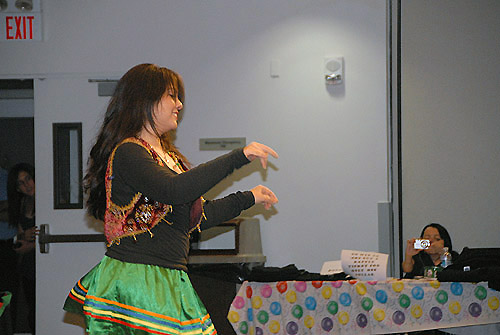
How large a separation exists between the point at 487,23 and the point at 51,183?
327 centimetres

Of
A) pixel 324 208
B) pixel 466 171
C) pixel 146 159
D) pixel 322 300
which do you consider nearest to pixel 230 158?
pixel 146 159

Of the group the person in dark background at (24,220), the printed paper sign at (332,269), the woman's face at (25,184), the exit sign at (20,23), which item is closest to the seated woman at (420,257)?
the printed paper sign at (332,269)

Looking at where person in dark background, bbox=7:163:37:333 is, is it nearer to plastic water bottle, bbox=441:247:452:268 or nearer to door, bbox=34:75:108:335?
door, bbox=34:75:108:335

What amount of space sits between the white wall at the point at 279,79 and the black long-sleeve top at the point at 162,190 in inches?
104

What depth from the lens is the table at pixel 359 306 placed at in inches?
115

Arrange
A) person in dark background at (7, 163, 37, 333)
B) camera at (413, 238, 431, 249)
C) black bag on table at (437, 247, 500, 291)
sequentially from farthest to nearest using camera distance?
person in dark background at (7, 163, 37, 333), camera at (413, 238, 431, 249), black bag on table at (437, 247, 500, 291)

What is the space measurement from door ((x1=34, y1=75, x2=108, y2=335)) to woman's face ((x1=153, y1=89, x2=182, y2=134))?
8.90 ft

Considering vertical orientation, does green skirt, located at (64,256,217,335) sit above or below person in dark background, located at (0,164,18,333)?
above

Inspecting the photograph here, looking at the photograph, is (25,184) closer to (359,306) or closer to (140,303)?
(359,306)

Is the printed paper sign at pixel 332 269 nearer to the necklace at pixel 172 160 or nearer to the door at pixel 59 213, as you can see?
the necklace at pixel 172 160

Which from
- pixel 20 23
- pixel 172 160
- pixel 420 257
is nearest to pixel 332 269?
pixel 420 257

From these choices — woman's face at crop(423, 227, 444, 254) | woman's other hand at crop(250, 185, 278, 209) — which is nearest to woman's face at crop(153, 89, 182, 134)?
woman's other hand at crop(250, 185, 278, 209)

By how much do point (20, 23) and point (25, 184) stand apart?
1220 mm

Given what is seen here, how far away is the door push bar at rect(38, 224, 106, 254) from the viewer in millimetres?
4402
